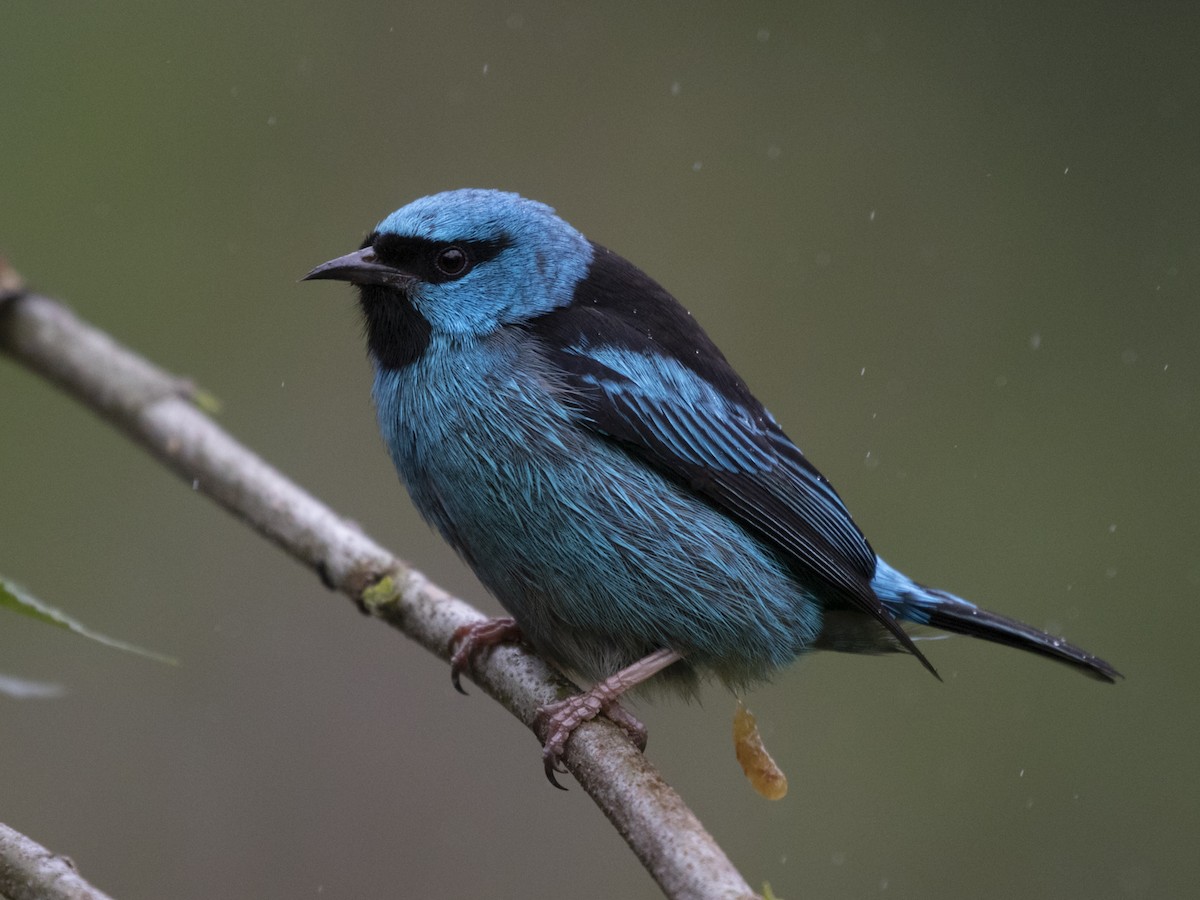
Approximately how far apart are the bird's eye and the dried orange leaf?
143cm

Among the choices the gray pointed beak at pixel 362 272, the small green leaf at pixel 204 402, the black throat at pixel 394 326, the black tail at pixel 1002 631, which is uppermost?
the small green leaf at pixel 204 402

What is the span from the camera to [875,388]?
6.67 meters

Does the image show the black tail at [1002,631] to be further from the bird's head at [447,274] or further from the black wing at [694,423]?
the bird's head at [447,274]

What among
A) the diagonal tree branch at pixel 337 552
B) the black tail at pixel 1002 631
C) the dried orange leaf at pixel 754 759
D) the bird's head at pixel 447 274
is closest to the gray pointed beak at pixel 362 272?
the bird's head at pixel 447 274

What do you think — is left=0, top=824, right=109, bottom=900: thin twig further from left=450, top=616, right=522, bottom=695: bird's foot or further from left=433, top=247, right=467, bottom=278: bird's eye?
left=433, top=247, right=467, bottom=278: bird's eye

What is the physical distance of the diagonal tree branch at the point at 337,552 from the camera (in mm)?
2570

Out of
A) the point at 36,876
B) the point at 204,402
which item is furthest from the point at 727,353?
the point at 36,876

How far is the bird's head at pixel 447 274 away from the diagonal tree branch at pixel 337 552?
1.92 ft

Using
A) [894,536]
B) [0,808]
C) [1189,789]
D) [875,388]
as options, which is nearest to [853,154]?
[875,388]

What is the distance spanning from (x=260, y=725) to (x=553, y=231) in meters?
2.93

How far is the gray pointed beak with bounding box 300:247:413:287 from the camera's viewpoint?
3.65 metres

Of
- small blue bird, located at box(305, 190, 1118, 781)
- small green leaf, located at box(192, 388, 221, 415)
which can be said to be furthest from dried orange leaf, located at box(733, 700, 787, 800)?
small green leaf, located at box(192, 388, 221, 415)

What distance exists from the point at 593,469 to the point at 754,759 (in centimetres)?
87

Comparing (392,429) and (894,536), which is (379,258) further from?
(894,536)
